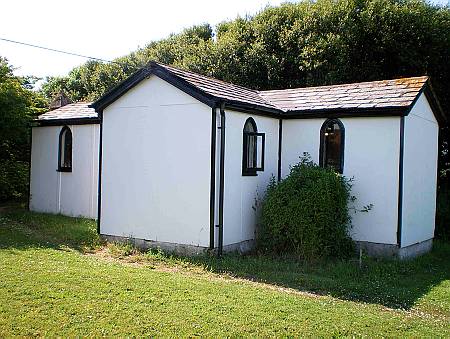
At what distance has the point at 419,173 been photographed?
14.1 m

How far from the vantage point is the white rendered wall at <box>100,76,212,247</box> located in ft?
39.8

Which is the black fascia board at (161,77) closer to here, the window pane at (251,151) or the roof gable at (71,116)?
the window pane at (251,151)

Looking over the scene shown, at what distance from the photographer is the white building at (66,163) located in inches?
690

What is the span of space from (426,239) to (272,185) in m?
5.46

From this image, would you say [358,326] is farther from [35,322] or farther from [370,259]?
[370,259]

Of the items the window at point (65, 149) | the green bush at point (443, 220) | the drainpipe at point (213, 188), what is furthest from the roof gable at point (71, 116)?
the green bush at point (443, 220)

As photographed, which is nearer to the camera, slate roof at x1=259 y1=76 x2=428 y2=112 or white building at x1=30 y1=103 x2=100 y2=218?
slate roof at x1=259 y1=76 x2=428 y2=112

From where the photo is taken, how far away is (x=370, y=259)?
12234 mm

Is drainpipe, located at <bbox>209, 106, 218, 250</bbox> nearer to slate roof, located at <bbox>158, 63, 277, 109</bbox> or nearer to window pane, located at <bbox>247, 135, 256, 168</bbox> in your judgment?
slate roof, located at <bbox>158, 63, 277, 109</bbox>

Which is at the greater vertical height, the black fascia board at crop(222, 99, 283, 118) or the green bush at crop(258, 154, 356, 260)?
the black fascia board at crop(222, 99, 283, 118)

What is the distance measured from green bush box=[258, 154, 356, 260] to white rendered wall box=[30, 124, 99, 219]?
7.56 m

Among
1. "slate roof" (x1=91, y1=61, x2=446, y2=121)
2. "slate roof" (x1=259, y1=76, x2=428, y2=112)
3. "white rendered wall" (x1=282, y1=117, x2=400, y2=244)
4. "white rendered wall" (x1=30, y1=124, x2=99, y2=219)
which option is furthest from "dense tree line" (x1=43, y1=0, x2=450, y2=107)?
"white rendered wall" (x1=30, y1=124, x2=99, y2=219)

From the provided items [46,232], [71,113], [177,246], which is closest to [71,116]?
[71,113]

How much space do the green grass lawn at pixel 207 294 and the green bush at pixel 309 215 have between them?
1.72 ft
